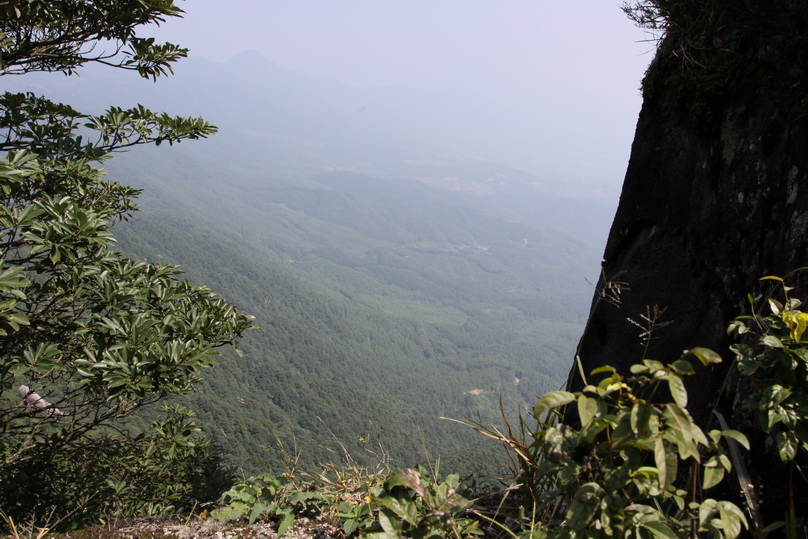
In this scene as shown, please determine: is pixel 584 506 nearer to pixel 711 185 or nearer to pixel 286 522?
pixel 286 522

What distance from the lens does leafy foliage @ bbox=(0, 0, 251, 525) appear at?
113 inches

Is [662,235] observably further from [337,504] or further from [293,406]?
[293,406]

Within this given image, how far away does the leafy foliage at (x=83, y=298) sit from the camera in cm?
287

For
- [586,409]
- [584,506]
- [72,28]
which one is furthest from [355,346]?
Result: [586,409]

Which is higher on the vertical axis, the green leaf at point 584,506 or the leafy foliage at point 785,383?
the leafy foliage at point 785,383

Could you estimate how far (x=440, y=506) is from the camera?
1.65 metres

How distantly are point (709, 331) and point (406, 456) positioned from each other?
46105mm

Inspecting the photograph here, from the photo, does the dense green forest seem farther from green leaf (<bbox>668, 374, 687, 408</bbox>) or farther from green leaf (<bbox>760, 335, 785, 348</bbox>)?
green leaf (<bbox>668, 374, 687, 408</bbox>)

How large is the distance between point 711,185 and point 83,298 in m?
4.03

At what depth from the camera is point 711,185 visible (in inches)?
118

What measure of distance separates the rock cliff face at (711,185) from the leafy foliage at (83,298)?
240cm

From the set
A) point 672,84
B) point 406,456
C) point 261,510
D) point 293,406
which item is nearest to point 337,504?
point 261,510

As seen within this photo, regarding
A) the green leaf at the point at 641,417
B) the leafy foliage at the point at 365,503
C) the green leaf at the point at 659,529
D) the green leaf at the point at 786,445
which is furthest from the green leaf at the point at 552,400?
the green leaf at the point at 786,445

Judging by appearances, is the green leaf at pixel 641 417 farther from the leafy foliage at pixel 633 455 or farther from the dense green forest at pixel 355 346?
the dense green forest at pixel 355 346
